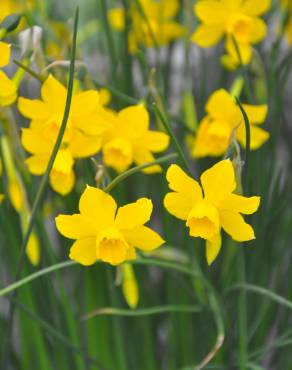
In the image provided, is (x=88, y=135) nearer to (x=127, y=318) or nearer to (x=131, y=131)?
(x=131, y=131)

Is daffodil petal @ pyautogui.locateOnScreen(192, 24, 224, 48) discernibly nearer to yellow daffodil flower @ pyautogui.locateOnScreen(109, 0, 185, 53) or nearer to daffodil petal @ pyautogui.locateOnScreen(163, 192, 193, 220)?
yellow daffodil flower @ pyautogui.locateOnScreen(109, 0, 185, 53)

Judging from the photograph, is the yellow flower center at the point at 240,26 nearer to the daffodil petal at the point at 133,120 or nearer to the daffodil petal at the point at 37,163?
the daffodil petal at the point at 133,120

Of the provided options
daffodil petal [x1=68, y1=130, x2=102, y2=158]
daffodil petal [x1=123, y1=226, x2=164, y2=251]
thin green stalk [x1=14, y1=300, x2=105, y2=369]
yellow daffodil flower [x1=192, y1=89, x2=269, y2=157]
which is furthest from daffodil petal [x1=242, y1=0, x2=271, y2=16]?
thin green stalk [x1=14, y1=300, x2=105, y2=369]

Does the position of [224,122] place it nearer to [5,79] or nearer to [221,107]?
[221,107]

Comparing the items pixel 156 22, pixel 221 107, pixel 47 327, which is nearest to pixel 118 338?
pixel 47 327

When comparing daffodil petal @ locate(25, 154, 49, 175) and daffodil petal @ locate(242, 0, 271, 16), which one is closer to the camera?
daffodil petal @ locate(25, 154, 49, 175)
